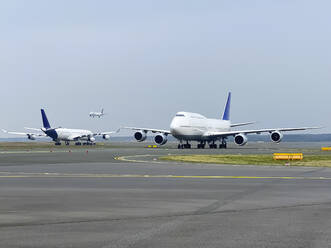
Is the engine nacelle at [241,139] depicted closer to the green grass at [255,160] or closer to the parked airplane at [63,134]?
the green grass at [255,160]

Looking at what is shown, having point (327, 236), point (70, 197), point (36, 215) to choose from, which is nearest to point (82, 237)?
point (36, 215)

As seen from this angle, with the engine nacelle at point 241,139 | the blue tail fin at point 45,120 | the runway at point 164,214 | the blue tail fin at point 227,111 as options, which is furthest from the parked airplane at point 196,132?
the runway at point 164,214

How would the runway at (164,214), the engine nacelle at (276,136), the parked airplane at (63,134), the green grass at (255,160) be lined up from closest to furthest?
1. the runway at (164,214)
2. the green grass at (255,160)
3. the engine nacelle at (276,136)
4. the parked airplane at (63,134)

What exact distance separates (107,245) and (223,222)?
3169 millimetres

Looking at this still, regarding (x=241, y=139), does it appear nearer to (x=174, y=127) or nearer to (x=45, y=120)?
(x=174, y=127)

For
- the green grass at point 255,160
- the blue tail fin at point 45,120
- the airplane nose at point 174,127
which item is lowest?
the green grass at point 255,160

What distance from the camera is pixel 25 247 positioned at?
804 cm

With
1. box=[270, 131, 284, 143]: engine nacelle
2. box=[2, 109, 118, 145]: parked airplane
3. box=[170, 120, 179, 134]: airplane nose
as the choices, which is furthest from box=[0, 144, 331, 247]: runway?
box=[2, 109, 118, 145]: parked airplane

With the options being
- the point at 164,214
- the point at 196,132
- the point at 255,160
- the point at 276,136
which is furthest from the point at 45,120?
the point at 164,214

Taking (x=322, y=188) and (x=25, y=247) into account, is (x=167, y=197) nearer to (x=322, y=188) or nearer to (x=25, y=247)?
(x=322, y=188)

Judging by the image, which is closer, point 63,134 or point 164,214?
point 164,214

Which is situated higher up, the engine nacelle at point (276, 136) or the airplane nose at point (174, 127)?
the airplane nose at point (174, 127)

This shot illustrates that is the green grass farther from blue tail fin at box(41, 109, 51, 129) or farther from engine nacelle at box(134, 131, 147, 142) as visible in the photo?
blue tail fin at box(41, 109, 51, 129)

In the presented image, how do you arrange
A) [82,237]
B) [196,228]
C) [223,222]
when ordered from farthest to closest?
[223,222] → [196,228] → [82,237]
